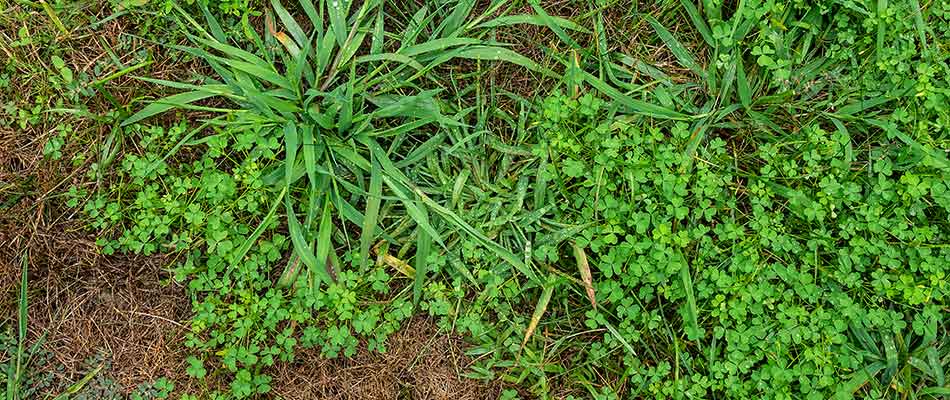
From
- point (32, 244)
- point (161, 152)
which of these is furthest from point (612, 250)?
point (32, 244)

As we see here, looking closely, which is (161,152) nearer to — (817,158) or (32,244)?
(32,244)

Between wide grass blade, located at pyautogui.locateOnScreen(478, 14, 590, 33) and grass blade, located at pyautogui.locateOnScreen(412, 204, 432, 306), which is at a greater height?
wide grass blade, located at pyautogui.locateOnScreen(478, 14, 590, 33)

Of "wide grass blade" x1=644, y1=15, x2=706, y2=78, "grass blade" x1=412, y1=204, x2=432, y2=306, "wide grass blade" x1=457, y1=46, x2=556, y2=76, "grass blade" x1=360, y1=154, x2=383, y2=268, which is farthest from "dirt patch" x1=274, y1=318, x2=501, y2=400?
"wide grass blade" x1=644, y1=15, x2=706, y2=78

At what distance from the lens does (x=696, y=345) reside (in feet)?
9.04

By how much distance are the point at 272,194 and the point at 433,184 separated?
626 millimetres

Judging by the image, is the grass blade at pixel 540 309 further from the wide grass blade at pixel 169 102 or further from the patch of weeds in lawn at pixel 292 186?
the wide grass blade at pixel 169 102

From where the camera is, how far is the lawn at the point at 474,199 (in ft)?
8.66

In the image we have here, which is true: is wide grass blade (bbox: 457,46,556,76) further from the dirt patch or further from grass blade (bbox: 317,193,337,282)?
the dirt patch

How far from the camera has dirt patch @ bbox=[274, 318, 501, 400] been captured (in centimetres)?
282

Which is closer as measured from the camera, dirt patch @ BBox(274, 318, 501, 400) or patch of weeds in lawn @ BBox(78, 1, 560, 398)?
patch of weeds in lawn @ BBox(78, 1, 560, 398)

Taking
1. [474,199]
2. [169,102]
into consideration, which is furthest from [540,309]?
[169,102]

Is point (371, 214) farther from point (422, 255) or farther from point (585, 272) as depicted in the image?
point (585, 272)

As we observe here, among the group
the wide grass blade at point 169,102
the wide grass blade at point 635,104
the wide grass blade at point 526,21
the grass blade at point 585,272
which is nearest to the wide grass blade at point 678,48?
the wide grass blade at point 635,104

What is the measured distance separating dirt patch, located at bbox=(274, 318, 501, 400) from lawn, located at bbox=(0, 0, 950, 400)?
0.04 ft
